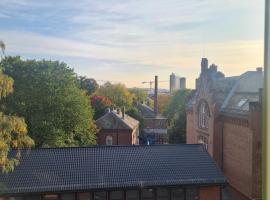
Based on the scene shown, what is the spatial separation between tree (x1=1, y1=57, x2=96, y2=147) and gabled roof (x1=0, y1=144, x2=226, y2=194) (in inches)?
88.7

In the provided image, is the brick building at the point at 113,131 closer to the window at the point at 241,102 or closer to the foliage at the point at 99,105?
the foliage at the point at 99,105

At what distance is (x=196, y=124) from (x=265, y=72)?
6.83 metres

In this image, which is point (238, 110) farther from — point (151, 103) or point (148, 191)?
point (151, 103)

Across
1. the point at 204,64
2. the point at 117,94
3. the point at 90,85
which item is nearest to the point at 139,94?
the point at 117,94

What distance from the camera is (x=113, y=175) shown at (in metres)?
4.21

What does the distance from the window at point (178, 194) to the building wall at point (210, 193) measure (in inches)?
9.6

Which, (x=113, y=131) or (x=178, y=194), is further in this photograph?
(x=113, y=131)

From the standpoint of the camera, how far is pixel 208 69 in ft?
22.6

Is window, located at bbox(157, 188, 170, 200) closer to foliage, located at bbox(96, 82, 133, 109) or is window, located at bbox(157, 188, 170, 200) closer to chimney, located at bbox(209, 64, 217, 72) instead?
chimney, located at bbox(209, 64, 217, 72)

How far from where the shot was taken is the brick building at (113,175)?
395 centimetres

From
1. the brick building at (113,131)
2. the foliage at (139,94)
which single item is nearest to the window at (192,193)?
the brick building at (113,131)

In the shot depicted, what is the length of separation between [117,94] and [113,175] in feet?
35.1

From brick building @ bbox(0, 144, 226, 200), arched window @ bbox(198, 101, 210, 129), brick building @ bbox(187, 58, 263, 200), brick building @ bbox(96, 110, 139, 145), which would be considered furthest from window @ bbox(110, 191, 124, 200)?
brick building @ bbox(96, 110, 139, 145)

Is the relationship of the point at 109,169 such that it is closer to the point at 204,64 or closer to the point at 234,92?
the point at 234,92
